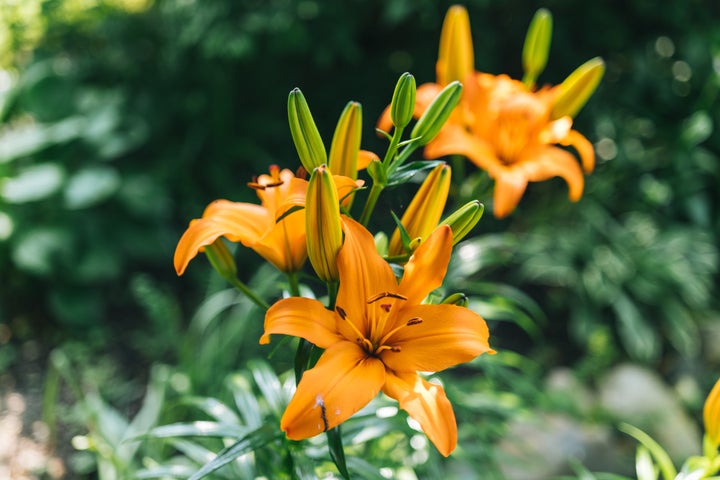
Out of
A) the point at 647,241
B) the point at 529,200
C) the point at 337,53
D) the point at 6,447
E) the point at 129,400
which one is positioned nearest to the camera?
the point at 6,447

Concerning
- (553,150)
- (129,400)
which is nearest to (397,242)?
(553,150)

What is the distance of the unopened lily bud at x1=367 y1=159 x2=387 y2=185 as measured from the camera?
0.71m

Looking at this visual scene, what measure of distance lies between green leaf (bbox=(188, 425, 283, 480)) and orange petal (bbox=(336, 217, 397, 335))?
0.71 feet

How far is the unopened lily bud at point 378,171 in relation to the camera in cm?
71

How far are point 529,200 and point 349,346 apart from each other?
217 centimetres

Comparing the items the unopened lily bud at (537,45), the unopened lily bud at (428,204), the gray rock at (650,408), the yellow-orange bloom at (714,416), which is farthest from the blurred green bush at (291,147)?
the unopened lily bud at (428,204)

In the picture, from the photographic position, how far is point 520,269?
2463 mm

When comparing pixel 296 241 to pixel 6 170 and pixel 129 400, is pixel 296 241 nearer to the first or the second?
pixel 129 400

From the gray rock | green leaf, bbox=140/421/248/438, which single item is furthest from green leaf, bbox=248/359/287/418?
the gray rock

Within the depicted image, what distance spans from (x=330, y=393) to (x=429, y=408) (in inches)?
4.0

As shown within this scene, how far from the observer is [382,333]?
72cm

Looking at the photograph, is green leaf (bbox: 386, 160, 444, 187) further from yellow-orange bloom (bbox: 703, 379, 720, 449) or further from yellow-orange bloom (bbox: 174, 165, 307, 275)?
yellow-orange bloom (bbox: 703, 379, 720, 449)

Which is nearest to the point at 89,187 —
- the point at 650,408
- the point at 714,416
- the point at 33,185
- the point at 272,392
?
the point at 33,185

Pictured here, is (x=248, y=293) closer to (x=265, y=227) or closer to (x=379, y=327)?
(x=265, y=227)
